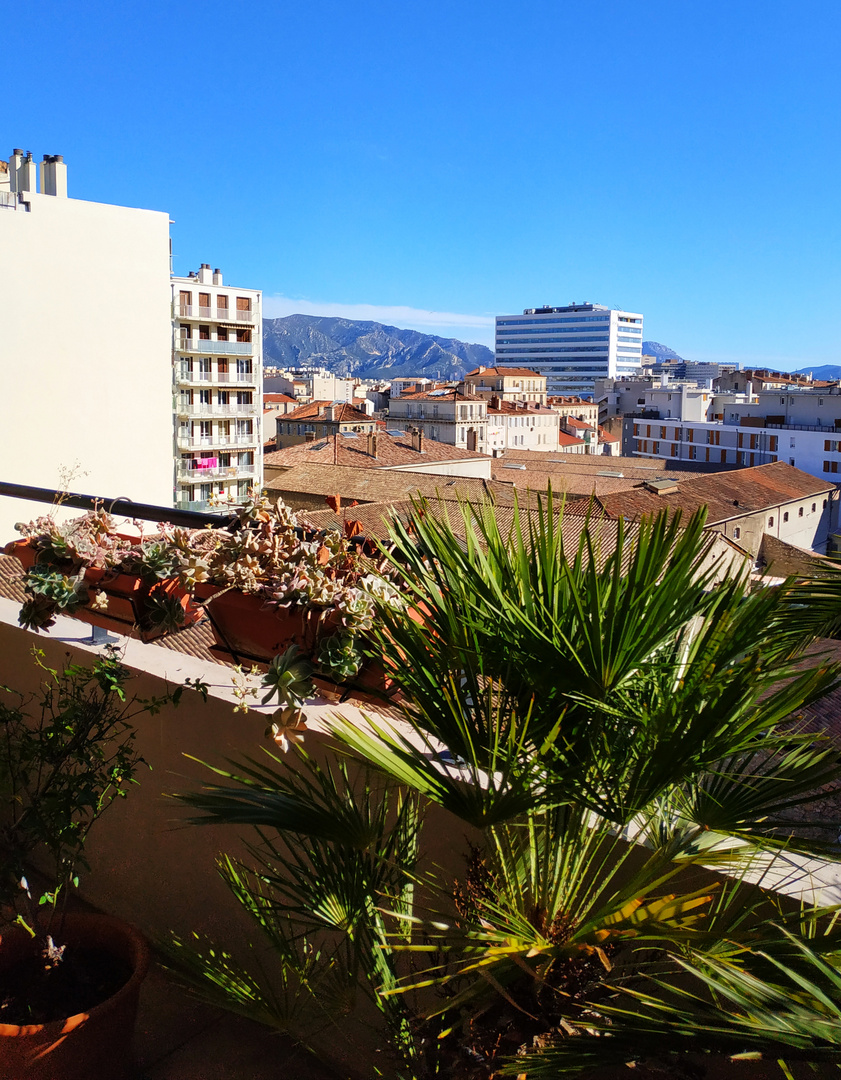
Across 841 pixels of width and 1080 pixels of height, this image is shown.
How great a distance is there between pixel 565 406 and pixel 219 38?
76.7 m

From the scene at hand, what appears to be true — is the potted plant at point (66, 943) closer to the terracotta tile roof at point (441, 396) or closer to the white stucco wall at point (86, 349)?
the white stucco wall at point (86, 349)

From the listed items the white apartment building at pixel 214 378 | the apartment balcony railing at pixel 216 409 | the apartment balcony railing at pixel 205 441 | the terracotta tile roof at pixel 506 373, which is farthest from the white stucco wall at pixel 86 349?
the terracotta tile roof at pixel 506 373

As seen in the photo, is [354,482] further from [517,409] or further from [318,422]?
[517,409]

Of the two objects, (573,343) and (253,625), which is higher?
(573,343)

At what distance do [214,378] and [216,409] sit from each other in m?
1.54

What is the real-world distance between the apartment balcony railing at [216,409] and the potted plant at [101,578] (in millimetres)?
44650

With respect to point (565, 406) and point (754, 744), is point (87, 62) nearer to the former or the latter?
point (754, 744)

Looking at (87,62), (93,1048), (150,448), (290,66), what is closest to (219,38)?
(290,66)

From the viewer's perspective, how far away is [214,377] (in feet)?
151

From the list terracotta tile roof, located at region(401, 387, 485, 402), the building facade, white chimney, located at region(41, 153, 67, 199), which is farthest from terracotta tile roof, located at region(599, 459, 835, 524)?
terracotta tile roof, located at region(401, 387, 485, 402)

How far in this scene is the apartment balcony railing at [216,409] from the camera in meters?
45.4

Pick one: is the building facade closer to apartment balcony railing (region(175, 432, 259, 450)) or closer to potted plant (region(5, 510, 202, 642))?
apartment balcony railing (region(175, 432, 259, 450))

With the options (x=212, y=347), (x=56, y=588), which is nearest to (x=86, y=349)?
(x=56, y=588)

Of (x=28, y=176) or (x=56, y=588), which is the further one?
(x=28, y=176)
